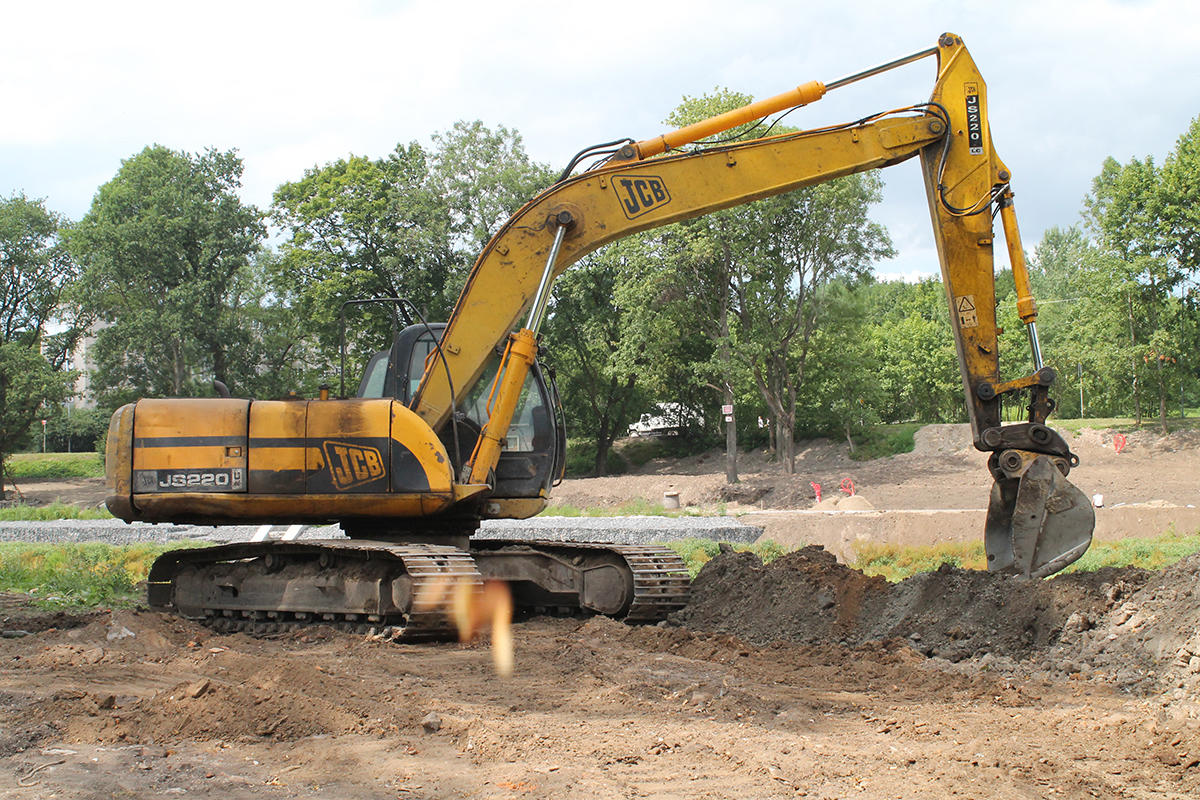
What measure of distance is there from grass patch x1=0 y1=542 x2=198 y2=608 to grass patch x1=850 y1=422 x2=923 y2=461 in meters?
26.2

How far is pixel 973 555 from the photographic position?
47.4ft

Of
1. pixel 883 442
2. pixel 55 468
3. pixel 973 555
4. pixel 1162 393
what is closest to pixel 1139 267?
pixel 1162 393

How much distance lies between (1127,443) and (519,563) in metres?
27.5

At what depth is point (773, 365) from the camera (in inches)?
1320

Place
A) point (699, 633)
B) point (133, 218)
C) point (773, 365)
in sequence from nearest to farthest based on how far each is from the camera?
point (699, 633) < point (773, 365) < point (133, 218)

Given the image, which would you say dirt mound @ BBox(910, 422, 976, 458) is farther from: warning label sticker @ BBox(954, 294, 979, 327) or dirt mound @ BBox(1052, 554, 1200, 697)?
dirt mound @ BBox(1052, 554, 1200, 697)

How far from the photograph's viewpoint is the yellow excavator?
8398 mm

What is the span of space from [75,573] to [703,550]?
8.04m

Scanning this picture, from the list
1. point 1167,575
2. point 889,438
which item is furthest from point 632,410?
point 1167,575

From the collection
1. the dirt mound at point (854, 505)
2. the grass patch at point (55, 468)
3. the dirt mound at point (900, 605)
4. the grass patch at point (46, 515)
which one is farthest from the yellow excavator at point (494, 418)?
the grass patch at point (55, 468)

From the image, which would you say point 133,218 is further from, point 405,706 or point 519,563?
point 405,706

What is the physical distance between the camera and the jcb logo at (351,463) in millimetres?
8695

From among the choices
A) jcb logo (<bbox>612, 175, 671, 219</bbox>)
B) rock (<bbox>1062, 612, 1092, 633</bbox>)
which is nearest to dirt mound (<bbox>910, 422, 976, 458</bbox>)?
jcb logo (<bbox>612, 175, 671, 219</bbox>)

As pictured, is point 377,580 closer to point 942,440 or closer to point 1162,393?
point 1162,393
